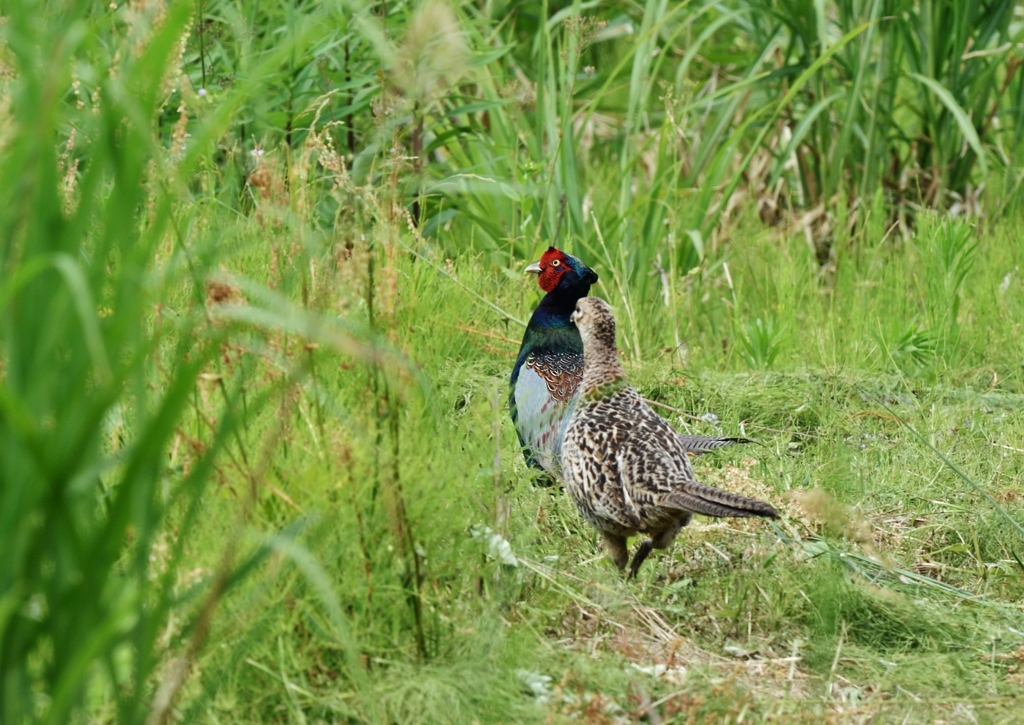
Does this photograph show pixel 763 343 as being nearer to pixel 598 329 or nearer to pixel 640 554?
pixel 598 329

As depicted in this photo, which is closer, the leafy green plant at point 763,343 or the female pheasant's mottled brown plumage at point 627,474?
the female pheasant's mottled brown plumage at point 627,474

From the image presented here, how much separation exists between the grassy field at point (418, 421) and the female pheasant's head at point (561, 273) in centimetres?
30

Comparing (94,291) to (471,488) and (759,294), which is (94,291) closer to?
(471,488)

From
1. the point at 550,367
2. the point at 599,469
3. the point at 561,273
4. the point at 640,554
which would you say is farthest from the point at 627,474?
Answer: the point at 561,273

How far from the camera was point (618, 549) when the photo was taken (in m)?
3.35

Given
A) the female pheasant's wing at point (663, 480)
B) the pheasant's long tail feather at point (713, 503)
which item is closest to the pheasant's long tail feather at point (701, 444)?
the female pheasant's wing at point (663, 480)

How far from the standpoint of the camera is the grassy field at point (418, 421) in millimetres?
1729

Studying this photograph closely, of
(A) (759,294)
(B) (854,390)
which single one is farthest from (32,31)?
(A) (759,294)

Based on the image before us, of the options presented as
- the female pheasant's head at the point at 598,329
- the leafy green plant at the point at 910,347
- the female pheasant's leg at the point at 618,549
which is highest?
the female pheasant's head at the point at 598,329

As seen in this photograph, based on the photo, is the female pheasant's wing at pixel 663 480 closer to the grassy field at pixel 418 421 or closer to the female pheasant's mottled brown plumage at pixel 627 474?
the female pheasant's mottled brown plumage at pixel 627 474

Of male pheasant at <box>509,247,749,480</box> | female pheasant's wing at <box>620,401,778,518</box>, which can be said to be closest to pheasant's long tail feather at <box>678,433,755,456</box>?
male pheasant at <box>509,247,749,480</box>

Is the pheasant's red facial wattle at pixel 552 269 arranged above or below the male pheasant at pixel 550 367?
above

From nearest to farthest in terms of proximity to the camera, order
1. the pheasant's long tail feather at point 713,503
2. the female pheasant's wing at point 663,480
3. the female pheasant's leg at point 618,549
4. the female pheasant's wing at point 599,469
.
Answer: the pheasant's long tail feather at point 713,503
the female pheasant's wing at point 663,480
the female pheasant's wing at point 599,469
the female pheasant's leg at point 618,549

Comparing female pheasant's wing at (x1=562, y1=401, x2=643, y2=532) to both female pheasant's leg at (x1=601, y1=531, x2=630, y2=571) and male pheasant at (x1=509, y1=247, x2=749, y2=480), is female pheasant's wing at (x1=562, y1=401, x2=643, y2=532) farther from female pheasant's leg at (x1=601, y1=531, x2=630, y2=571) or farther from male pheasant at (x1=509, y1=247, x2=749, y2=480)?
male pheasant at (x1=509, y1=247, x2=749, y2=480)
